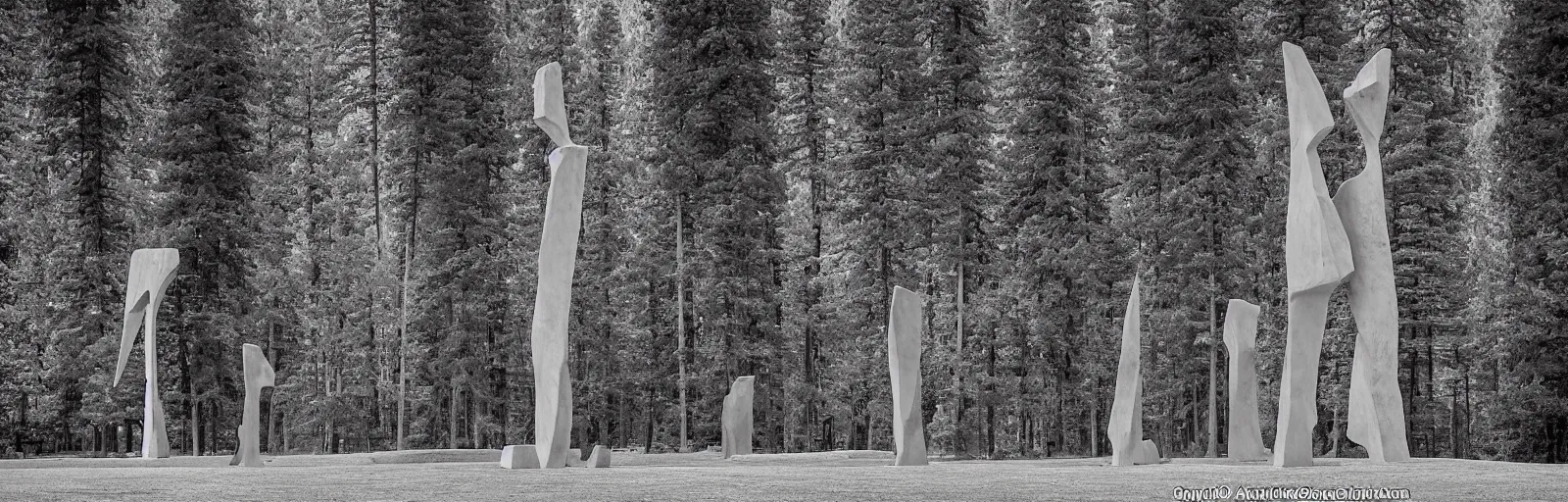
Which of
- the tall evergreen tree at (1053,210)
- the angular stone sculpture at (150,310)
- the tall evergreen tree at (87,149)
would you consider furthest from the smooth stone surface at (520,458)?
the tall evergreen tree at (1053,210)

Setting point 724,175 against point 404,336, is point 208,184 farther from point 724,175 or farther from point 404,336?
point 724,175

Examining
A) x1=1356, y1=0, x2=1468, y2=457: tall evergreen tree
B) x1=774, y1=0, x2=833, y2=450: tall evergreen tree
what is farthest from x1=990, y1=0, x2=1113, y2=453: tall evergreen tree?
x1=1356, y1=0, x2=1468, y2=457: tall evergreen tree

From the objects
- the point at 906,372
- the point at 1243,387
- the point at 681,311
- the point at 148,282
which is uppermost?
the point at 148,282

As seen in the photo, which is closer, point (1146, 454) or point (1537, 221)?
point (1146, 454)

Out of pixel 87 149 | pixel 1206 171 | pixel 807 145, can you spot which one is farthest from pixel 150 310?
pixel 1206 171

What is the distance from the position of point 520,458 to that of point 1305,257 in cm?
903

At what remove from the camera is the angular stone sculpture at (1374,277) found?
15.7 metres

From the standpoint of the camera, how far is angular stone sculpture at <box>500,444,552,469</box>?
1623 cm

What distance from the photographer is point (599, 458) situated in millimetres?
16688

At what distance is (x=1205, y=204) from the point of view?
28.4m

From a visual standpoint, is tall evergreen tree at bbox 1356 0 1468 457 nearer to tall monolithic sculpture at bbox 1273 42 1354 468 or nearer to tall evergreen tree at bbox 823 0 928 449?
tall evergreen tree at bbox 823 0 928 449

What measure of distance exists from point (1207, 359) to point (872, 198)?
25.6 ft

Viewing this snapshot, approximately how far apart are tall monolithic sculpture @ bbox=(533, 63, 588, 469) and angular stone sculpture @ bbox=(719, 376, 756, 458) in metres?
6.14

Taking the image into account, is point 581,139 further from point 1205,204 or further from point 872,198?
point 1205,204
